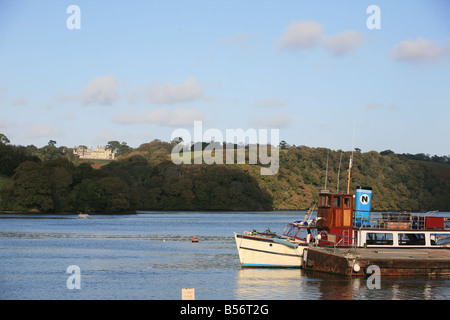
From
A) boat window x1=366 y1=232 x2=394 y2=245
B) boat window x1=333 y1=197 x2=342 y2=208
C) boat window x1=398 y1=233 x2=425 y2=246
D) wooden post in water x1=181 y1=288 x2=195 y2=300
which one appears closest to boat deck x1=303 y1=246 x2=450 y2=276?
boat window x1=366 y1=232 x2=394 y2=245

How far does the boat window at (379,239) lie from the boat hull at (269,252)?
4838mm

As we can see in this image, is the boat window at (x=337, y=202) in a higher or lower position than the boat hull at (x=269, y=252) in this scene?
higher

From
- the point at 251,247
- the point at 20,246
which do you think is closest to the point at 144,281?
the point at 251,247

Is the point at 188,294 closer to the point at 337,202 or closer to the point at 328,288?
the point at 328,288

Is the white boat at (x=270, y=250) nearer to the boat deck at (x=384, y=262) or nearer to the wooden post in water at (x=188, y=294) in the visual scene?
the boat deck at (x=384, y=262)

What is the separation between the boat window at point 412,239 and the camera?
150ft

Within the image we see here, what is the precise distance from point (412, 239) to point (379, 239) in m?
2.30

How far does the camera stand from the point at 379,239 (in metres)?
45.8

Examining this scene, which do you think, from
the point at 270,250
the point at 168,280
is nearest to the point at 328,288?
the point at 270,250

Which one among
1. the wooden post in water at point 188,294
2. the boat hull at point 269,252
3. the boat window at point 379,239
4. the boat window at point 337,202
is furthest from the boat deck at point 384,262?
the wooden post in water at point 188,294

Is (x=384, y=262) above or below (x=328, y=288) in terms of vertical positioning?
above

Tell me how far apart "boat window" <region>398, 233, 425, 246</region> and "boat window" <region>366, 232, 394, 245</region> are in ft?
2.22
